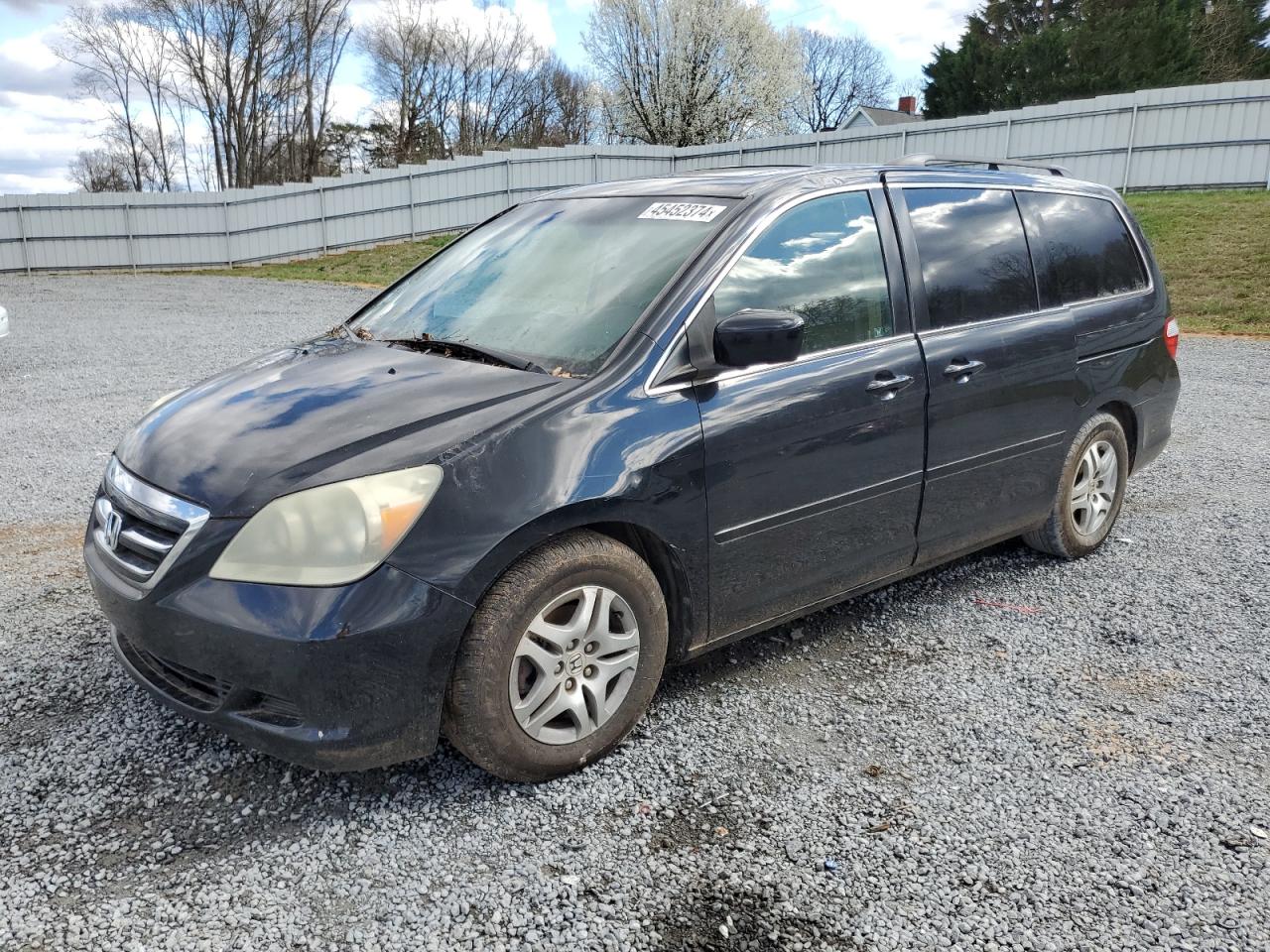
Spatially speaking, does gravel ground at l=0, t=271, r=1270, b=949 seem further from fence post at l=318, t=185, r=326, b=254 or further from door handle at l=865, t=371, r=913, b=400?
fence post at l=318, t=185, r=326, b=254

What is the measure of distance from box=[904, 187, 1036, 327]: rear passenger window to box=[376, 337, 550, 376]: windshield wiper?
5.54 ft

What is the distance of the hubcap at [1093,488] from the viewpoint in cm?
473

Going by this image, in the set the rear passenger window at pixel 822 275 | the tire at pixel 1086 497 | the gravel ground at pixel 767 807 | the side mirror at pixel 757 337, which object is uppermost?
the rear passenger window at pixel 822 275

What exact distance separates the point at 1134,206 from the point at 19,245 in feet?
80.9

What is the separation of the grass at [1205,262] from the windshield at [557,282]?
30.2 feet

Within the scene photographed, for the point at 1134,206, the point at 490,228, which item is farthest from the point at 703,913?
the point at 1134,206

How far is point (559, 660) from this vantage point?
284 centimetres

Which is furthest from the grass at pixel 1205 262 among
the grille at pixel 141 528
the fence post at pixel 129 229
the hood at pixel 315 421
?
the grille at pixel 141 528

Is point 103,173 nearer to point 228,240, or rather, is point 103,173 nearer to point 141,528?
point 228,240

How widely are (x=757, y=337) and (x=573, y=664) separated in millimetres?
1139

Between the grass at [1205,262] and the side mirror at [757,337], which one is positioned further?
the grass at [1205,262]

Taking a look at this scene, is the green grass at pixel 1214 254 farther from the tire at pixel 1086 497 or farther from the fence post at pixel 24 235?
the fence post at pixel 24 235

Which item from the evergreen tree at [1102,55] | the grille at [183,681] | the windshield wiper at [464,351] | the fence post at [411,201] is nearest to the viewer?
the grille at [183,681]

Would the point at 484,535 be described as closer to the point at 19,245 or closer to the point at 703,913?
the point at 703,913
